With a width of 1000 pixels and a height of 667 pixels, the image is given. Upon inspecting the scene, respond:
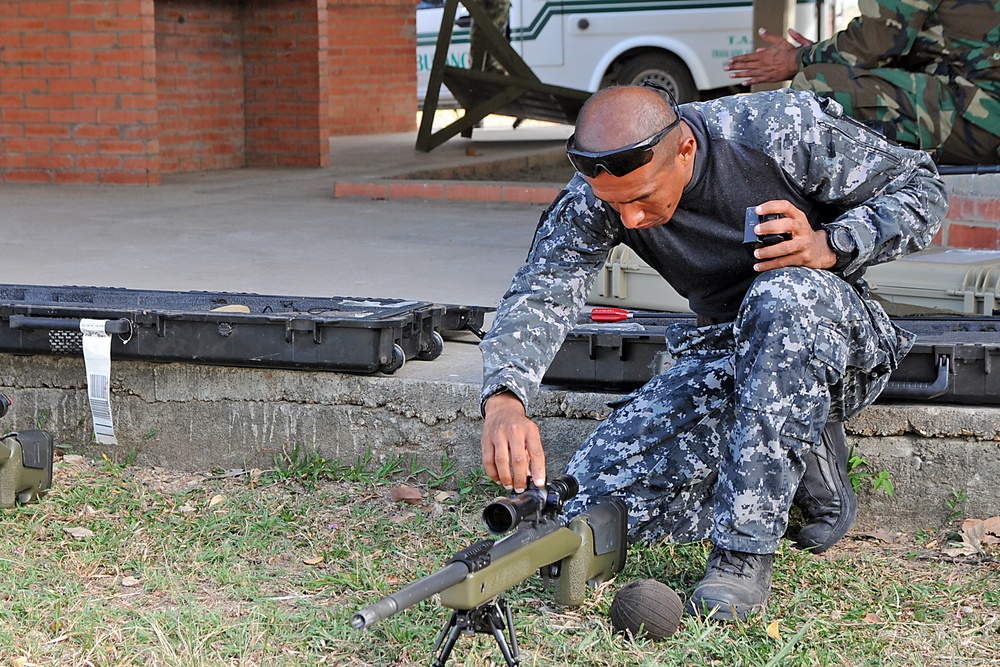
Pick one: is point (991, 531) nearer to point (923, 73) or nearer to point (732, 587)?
point (732, 587)

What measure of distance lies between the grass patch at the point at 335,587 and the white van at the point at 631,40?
8192mm

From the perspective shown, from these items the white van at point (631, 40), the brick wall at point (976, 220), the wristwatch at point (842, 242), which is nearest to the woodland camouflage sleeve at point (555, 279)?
the wristwatch at point (842, 242)

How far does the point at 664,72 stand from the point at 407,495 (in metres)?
8.46

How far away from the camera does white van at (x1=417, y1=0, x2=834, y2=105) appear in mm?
10836

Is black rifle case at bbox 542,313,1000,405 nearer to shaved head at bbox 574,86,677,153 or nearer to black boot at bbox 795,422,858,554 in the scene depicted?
black boot at bbox 795,422,858,554

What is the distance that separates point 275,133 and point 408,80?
4.30 meters

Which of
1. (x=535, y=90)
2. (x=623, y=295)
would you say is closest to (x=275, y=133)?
(x=535, y=90)

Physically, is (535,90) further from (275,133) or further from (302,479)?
(302,479)

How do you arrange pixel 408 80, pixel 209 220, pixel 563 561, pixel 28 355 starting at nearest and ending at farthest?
pixel 563 561 → pixel 28 355 → pixel 209 220 → pixel 408 80

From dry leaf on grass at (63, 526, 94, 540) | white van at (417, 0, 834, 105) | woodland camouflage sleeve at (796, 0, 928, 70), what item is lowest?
dry leaf on grass at (63, 526, 94, 540)

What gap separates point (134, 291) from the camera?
12.7 ft

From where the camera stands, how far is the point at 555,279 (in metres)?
2.59

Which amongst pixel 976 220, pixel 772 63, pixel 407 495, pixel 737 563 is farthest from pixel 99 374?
pixel 772 63

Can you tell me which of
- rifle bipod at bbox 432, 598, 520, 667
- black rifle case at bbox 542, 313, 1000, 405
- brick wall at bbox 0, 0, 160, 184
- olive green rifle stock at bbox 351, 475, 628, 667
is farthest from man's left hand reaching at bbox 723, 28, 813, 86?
brick wall at bbox 0, 0, 160, 184
